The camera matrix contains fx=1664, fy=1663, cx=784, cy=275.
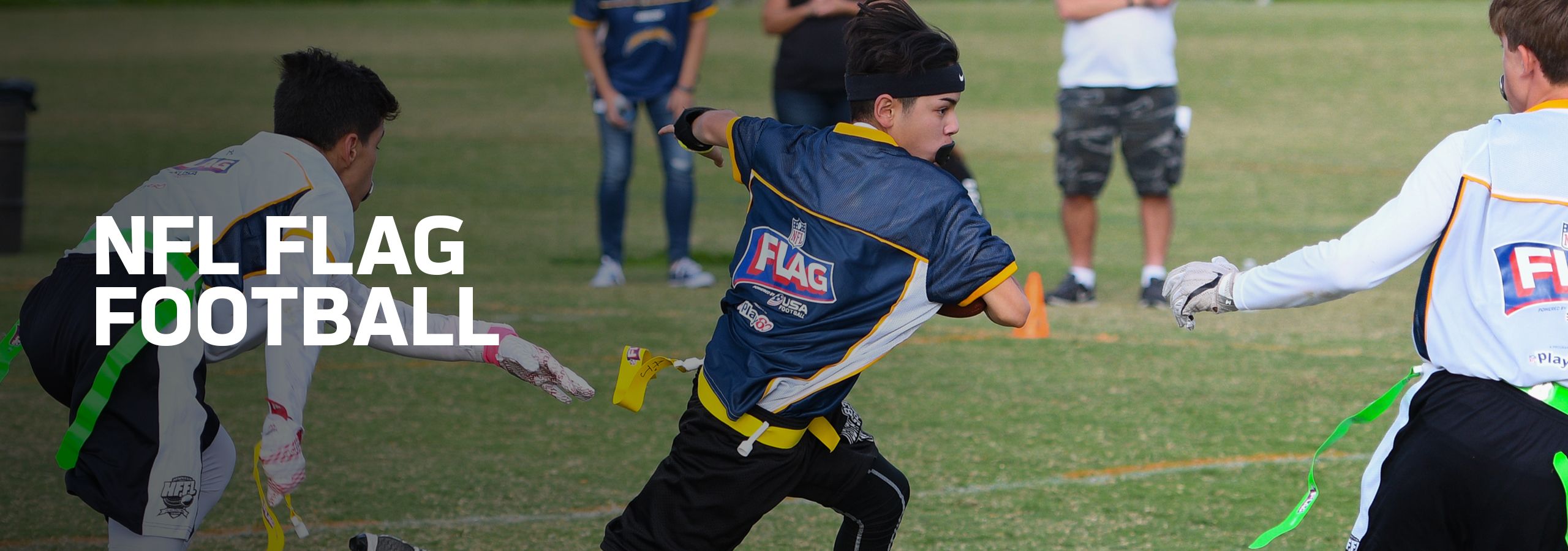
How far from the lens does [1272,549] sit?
4609 millimetres

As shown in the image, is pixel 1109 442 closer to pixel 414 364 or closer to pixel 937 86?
pixel 937 86

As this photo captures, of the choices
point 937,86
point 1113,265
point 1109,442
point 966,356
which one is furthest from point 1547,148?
point 1113,265

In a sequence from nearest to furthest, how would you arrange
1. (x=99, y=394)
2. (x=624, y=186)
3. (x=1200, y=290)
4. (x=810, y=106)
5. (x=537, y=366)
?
(x=1200, y=290) → (x=99, y=394) → (x=537, y=366) → (x=810, y=106) → (x=624, y=186)

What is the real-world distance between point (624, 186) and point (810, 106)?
124 cm

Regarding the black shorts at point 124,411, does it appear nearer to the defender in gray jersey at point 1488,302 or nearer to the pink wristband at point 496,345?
the pink wristband at point 496,345

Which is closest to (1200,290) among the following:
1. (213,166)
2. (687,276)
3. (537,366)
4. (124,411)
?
(537,366)

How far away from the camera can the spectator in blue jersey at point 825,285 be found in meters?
3.33

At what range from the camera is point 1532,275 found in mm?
2855

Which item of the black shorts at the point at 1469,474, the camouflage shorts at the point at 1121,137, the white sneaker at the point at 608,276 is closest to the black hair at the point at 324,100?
the black shorts at the point at 1469,474

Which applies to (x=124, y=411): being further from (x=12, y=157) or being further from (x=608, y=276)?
(x=12, y=157)

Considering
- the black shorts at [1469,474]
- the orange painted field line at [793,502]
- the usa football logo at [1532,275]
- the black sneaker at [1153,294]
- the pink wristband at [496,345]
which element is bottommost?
the black sneaker at [1153,294]

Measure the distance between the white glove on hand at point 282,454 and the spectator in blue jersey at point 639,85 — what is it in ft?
19.3

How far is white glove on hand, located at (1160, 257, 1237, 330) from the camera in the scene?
3.13 meters

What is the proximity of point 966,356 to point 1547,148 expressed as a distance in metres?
4.44
